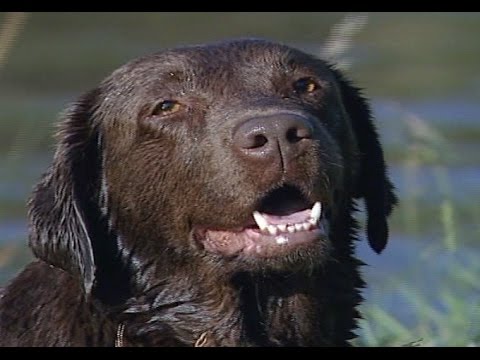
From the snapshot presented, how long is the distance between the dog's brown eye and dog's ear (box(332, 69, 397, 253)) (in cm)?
40

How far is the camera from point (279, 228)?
5773mm

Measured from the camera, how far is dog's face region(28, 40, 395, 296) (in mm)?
5723

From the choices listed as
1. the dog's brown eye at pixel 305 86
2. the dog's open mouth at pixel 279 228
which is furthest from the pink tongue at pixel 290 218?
the dog's brown eye at pixel 305 86

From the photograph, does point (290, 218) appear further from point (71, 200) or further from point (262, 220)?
point (71, 200)

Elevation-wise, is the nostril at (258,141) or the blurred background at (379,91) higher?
the blurred background at (379,91)

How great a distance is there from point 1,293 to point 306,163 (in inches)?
53.1

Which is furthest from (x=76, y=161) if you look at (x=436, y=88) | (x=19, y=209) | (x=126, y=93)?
(x=436, y=88)

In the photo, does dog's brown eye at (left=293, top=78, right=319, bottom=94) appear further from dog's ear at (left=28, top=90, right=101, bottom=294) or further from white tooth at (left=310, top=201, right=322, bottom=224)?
dog's ear at (left=28, top=90, right=101, bottom=294)

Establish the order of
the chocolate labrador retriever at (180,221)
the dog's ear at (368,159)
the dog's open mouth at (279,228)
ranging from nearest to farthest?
the dog's open mouth at (279,228), the chocolate labrador retriever at (180,221), the dog's ear at (368,159)

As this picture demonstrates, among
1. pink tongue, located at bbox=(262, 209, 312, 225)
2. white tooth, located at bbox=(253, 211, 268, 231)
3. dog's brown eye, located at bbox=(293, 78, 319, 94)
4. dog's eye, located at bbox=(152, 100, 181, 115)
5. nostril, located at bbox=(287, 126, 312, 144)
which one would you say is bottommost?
white tooth, located at bbox=(253, 211, 268, 231)

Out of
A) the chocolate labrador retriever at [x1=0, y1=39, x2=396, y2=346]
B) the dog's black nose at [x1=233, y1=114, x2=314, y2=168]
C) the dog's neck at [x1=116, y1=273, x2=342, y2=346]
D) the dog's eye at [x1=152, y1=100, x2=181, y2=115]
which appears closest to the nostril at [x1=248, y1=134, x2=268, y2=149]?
the dog's black nose at [x1=233, y1=114, x2=314, y2=168]

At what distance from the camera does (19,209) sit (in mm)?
13477

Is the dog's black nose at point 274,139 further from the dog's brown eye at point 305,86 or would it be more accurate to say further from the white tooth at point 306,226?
the dog's brown eye at point 305,86

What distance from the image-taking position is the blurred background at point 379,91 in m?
9.87
